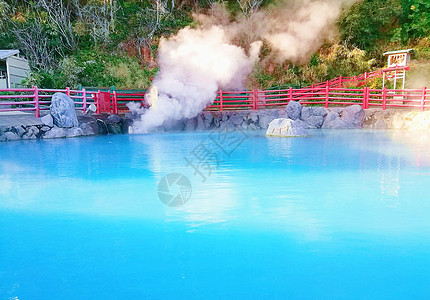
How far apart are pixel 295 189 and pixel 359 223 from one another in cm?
165

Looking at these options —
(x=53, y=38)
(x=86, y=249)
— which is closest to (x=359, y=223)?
(x=86, y=249)

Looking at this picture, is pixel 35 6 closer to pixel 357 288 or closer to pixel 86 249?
pixel 86 249

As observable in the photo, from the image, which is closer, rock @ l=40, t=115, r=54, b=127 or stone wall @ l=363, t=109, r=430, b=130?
rock @ l=40, t=115, r=54, b=127

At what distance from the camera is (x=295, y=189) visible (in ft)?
19.4

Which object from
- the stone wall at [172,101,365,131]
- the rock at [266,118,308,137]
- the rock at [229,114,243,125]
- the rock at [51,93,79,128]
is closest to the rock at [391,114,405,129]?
the stone wall at [172,101,365,131]

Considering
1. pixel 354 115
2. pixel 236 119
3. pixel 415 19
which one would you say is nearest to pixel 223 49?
pixel 236 119

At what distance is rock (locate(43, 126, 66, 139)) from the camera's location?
14562 millimetres

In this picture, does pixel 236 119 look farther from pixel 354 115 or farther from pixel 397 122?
pixel 397 122

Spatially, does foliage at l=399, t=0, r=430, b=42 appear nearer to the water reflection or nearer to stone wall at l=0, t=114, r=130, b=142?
the water reflection

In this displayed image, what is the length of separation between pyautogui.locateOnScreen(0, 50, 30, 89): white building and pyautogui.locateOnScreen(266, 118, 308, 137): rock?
1368 cm

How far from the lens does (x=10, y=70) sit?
62.5 feet

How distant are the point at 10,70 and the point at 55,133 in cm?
700

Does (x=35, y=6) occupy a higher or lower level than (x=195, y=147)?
higher

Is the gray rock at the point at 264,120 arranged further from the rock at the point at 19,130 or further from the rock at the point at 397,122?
the rock at the point at 19,130
